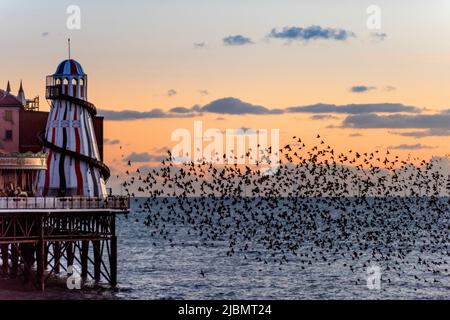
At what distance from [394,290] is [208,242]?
6987 cm

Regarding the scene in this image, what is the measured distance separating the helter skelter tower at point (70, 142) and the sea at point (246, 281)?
8119 millimetres

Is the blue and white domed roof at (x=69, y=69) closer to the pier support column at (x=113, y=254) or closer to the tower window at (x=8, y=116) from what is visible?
the tower window at (x=8, y=116)

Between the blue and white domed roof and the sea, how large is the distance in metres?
17.0

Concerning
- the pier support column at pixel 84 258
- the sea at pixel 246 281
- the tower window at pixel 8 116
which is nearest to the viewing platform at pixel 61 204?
the sea at pixel 246 281

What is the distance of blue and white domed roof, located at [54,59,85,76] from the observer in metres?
83.6

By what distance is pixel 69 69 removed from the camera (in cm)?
8381

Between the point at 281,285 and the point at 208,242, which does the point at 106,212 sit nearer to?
the point at 281,285

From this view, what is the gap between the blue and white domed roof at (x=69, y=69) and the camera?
8362 centimetres

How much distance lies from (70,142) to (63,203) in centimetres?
855

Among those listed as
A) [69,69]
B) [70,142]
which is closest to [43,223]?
[70,142]

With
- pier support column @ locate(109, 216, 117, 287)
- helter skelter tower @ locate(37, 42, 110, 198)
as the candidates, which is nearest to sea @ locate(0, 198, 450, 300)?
pier support column @ locate(109, 216, 117, 287)

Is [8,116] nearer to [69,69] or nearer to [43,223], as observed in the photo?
[69,69]
